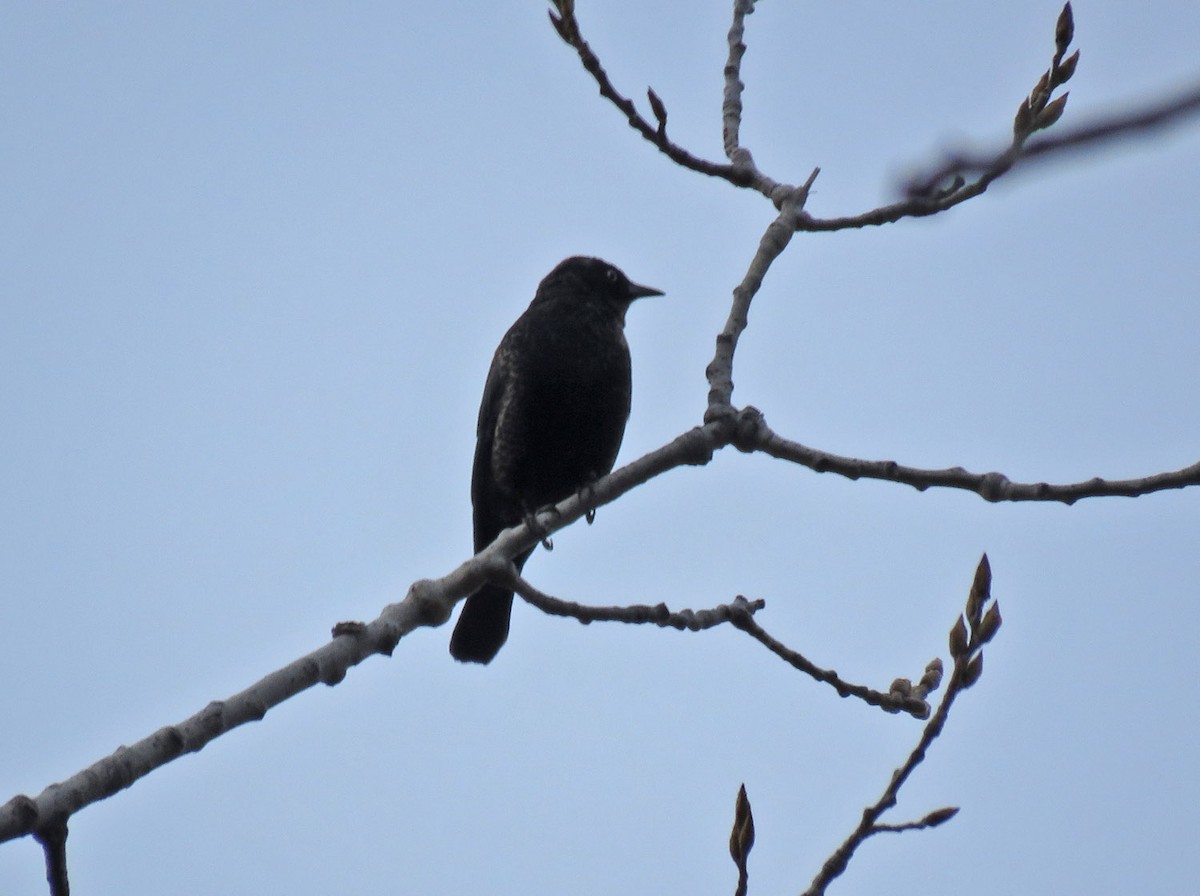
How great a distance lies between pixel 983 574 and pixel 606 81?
5.47 feet

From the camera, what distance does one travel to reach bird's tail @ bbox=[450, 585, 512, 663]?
577 cm

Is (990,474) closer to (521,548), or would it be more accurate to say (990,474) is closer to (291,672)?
(521,548)

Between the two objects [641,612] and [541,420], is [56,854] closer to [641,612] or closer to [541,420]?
[641,612]

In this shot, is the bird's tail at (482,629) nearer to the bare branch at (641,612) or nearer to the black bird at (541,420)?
the black bird at (541,420)

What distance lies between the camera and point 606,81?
11.3 ft

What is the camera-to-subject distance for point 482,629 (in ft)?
19.0

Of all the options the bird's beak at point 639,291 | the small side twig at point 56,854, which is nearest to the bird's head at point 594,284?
the bird's beak at point 639,291

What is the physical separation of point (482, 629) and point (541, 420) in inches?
43.0

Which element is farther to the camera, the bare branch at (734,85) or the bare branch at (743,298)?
the bare branch at (734,85)

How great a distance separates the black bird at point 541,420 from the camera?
534 centimetres

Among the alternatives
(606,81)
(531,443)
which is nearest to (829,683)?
(606,81)

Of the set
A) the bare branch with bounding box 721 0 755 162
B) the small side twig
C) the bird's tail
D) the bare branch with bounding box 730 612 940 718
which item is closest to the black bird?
the bird's tail

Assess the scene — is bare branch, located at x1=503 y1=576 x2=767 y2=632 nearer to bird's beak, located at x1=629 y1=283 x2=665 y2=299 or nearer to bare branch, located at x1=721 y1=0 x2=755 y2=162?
bare branch, located at x1=721 y1=0 x2=755 y2=162

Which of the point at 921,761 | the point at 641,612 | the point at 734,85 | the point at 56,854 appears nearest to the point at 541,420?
the point at 734,85
